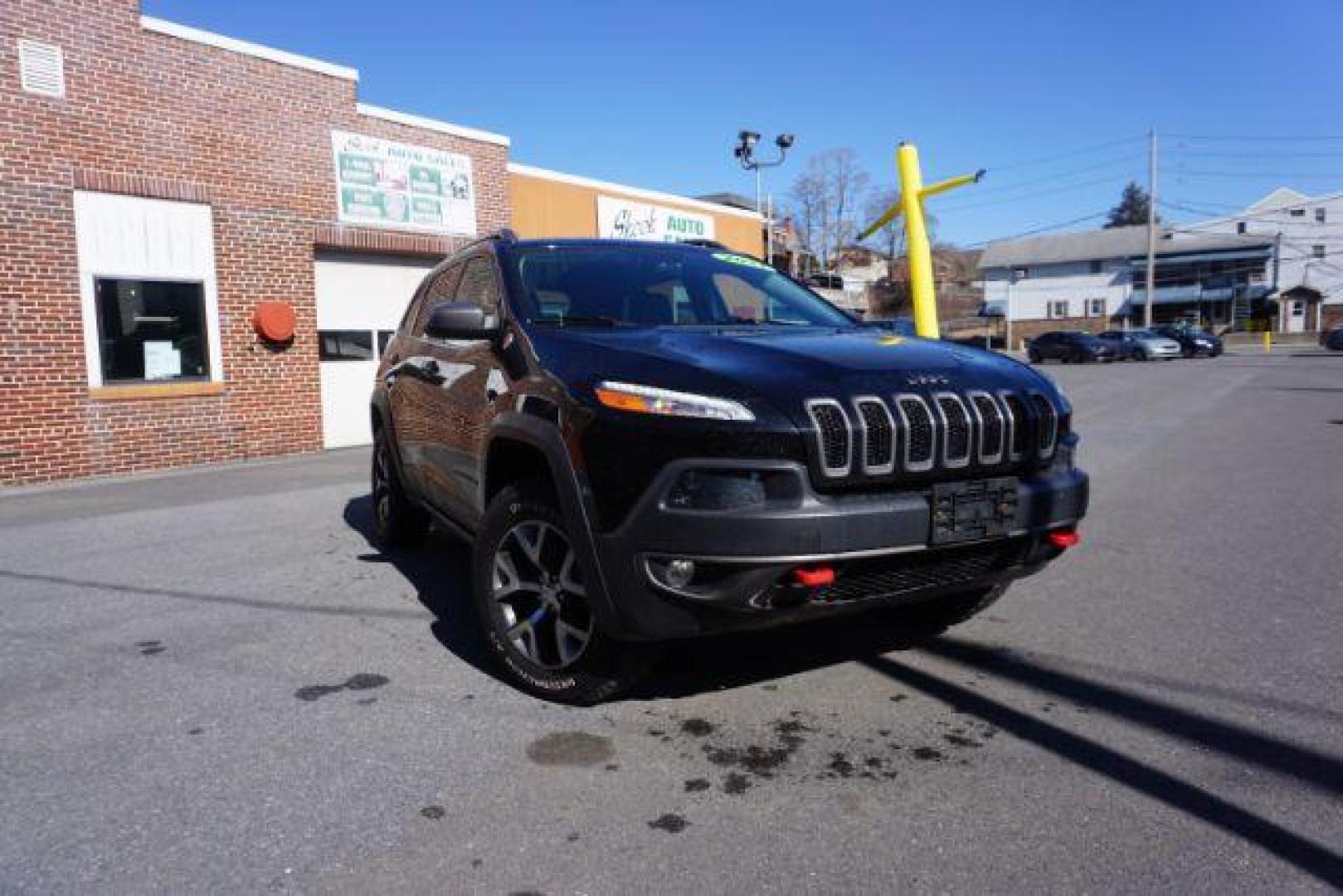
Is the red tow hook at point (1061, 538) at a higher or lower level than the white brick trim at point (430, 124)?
lower

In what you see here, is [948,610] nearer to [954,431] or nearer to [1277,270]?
[954,431]

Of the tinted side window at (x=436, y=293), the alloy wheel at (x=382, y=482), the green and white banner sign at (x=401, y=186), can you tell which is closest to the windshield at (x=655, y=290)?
the tinted side window at (x=436, y=293)

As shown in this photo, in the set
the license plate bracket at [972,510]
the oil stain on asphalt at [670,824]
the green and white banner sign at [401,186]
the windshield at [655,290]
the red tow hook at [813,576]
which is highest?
the green and white banner sign at [401,186]

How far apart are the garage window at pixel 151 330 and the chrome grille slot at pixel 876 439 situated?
10.5 m

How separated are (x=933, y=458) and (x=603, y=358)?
1131 millimetres

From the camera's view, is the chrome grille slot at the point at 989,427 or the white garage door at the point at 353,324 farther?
the white garage door at the point at 353,324

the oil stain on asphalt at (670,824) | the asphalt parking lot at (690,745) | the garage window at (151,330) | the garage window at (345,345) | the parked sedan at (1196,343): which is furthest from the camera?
the parked sedan at (1196,343)

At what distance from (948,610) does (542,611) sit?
6.06ft

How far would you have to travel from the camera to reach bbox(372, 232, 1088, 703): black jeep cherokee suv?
9.29 ft

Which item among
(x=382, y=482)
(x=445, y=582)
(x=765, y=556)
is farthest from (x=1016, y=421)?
(x=382, y=482)

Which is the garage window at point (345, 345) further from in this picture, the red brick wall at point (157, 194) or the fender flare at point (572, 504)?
the fender flare at point (572, 504)

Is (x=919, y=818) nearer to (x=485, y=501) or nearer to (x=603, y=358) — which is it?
(x=603, y=358)

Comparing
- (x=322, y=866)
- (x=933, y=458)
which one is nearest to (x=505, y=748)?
(x=322, y=866)

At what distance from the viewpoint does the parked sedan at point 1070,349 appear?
3803cm
